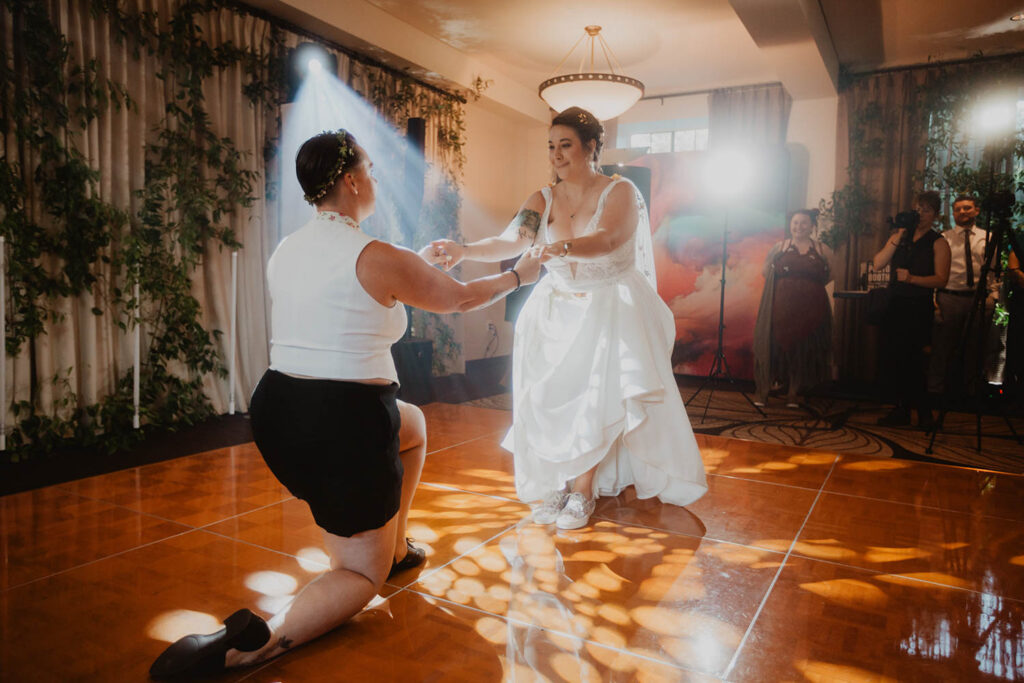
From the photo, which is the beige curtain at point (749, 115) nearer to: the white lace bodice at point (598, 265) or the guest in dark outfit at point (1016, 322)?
the guest in dark outfit at point (1016, 322)

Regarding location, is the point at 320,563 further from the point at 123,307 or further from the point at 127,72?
the point at 127,72

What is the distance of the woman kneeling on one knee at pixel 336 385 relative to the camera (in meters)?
1.72

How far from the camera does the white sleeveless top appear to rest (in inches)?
67.3

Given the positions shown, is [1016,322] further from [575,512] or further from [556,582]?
[556,582]

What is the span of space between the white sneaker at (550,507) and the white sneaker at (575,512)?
0.9 inches

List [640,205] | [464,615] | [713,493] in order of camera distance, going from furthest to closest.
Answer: [713,493] < [640,205] < [464,615]

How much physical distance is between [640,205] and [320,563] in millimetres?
1839

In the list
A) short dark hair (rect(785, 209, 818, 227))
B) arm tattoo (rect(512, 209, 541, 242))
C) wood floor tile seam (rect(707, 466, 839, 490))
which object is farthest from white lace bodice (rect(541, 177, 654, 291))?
short dark hair (rect(785, 209, 818, 227))

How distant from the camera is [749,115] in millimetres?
7520

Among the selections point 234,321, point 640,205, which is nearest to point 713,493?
point 640,205

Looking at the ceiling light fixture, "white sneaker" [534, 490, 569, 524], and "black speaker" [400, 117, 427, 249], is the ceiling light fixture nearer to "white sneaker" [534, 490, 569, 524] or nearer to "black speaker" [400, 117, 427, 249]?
"black speaker" [400, 117, 427, 249]

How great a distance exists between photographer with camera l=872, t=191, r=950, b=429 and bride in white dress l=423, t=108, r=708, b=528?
9.59 ft

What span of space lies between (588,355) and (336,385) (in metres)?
1.31

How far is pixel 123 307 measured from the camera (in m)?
4.21
